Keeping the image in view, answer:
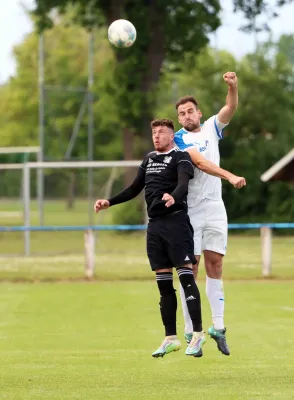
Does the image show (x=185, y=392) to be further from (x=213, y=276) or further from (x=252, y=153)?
(x=252, y=153)

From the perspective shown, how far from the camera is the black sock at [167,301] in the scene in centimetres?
941

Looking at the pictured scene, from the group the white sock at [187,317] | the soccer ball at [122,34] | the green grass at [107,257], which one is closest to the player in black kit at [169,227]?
the white sock at [187,317]

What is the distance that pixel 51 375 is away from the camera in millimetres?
9125

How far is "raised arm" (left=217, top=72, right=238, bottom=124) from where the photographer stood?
368 inches

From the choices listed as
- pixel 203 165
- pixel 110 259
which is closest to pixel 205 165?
pixel 203 165

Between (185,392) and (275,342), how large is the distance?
126 inches

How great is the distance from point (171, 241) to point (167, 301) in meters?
0.62

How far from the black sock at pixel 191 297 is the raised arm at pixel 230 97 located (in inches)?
55.8

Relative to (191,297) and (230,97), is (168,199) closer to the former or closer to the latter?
(191,297)

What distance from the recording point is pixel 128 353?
10438mm

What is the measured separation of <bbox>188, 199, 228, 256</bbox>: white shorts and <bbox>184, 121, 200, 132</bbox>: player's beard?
2.13 ft

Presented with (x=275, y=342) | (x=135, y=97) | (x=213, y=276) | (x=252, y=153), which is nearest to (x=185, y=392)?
(x=213, y=276)

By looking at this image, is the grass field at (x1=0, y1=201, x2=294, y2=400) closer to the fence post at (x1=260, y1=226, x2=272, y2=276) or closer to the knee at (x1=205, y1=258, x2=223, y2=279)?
the fence post at (x1=260, y1=226, x2=272, y2=276)

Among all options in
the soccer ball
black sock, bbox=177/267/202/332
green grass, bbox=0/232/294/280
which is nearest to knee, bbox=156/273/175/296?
black sock, bbox=177/267/202/332
